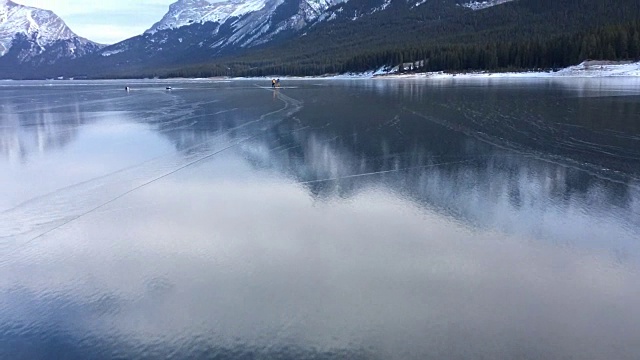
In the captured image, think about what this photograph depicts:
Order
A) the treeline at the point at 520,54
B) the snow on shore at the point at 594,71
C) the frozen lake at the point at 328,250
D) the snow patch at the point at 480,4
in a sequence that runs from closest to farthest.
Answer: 1. the frozen lake at the point at 328,250
2. the snow on shore at the point at 594,71
3. the treeline at the point at 520,54
4. the snow patch at the point at 480,4

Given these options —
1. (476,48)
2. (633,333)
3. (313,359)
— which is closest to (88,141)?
(313,359)

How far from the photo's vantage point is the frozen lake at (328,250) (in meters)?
5.94

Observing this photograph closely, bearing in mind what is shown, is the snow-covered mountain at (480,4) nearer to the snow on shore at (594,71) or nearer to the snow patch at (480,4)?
the snow patch at (480,4)

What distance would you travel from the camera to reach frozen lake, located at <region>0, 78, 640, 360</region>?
594 centimetres

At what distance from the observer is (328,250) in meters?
8.59

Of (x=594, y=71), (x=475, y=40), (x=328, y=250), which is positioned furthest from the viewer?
(x=475, y=40)

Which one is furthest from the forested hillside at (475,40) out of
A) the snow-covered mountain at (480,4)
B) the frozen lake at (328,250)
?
the frozen lake at (328,250)

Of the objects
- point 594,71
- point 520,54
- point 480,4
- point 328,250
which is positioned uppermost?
point 480,4

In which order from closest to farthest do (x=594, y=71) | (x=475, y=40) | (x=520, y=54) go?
(x=594, y=71) → (x=520, y=54) → (x=475, y=40)

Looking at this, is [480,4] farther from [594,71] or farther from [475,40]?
[594,71]

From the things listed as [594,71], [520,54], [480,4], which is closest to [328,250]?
[594,71]

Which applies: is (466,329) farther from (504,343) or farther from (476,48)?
(476,48)

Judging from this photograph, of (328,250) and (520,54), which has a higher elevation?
(520,54)

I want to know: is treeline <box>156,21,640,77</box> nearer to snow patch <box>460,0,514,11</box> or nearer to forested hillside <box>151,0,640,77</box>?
forested hillside <box>151,0,640,77</box>
